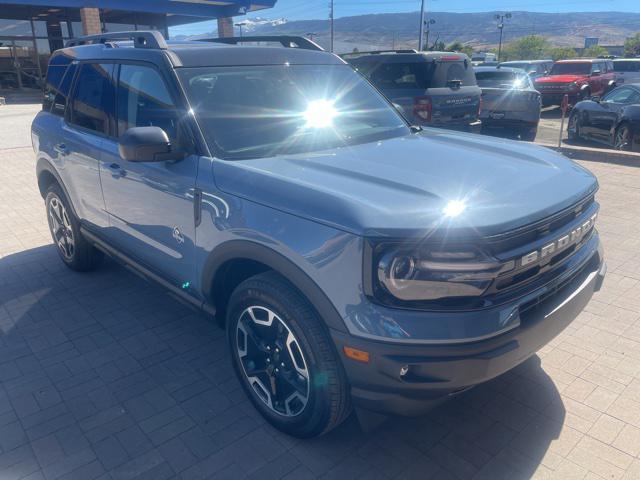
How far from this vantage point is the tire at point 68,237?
4660mm

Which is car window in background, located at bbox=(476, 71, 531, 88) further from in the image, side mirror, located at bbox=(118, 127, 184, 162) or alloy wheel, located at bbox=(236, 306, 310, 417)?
alloy wheel, located at bbox=(236, 306, 310, 417)

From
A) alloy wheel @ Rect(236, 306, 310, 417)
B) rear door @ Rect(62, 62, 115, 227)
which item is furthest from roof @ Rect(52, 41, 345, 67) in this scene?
alloy wheel @ Rect(236, 306, 310, 417)

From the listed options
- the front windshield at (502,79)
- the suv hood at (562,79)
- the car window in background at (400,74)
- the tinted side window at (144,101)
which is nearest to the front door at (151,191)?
the tinted side window at (144,101)

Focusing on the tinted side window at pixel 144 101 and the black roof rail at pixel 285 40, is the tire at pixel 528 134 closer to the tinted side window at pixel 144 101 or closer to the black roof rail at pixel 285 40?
the black roof rail at pixel 285 40

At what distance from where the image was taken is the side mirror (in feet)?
9.25

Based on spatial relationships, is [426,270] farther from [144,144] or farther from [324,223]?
[144,144]

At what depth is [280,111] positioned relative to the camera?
10.9 feet

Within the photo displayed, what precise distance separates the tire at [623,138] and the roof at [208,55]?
838 cm

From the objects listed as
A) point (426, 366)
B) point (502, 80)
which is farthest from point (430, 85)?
point (426, 366)

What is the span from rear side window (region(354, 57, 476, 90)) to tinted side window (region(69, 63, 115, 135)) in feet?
19.1

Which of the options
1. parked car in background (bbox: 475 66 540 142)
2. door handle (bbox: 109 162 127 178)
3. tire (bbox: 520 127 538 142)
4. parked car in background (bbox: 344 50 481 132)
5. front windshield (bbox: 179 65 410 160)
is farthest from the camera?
tire (bbox: 520 127 538 142)

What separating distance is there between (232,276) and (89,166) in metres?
1.75

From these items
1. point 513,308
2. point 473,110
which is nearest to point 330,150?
point 513,308

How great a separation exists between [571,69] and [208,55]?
21.1 meters
